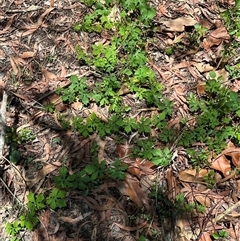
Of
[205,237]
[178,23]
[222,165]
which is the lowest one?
[205,237]

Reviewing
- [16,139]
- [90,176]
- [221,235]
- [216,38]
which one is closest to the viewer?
[221,235]

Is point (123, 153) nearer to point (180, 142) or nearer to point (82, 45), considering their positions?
point (180, 142)

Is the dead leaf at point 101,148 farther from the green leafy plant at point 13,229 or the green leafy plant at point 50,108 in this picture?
the green leafy plant at point 13,229

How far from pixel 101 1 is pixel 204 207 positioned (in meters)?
2.24

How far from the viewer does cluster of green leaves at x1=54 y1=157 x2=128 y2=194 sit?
Answer: 329 centimetres

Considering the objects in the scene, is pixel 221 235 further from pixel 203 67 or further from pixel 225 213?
pixel 203 67

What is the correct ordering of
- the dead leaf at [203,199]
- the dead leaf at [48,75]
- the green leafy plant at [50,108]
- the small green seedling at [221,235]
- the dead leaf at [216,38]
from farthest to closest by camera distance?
1. the dead leaf at [216,38]
2. the dead leaf at [48,75]
3. the green leafy plant at [50,108]
4. the dead leaf at [203,199]
5. the small green seedling at [221,235]

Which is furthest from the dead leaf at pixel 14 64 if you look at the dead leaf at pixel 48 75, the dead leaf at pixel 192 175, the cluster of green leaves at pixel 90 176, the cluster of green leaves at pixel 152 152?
the dead leaf at pixel 192 175

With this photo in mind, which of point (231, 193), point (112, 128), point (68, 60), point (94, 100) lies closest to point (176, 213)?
point (231, 193)

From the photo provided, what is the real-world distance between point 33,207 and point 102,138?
0.78 metres

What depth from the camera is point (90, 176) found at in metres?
3.32

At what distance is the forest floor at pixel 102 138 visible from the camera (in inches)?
125

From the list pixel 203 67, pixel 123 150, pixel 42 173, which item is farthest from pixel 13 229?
pixel 203 67

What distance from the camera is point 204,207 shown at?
323 cm
